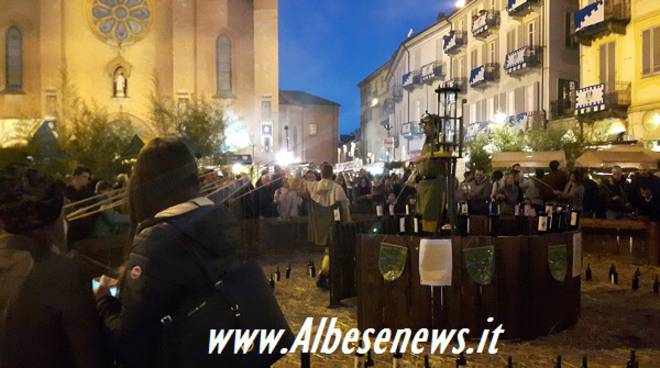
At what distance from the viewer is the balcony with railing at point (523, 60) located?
37.6 meters

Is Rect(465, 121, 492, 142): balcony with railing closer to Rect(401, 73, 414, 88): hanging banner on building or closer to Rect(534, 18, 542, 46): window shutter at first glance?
Rect(534, 18, 542, 46): window shutter

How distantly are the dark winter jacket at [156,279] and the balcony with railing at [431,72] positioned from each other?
52121 mm

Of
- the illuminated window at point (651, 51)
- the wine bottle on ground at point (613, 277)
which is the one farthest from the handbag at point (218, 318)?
the illuminated window at point (651, 51)

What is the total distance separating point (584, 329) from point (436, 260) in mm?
2458

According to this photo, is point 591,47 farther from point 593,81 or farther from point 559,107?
point 559,107

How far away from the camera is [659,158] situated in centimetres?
1814

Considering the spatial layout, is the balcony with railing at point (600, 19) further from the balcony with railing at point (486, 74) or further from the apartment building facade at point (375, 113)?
the apartment building facade at point (375, 113)

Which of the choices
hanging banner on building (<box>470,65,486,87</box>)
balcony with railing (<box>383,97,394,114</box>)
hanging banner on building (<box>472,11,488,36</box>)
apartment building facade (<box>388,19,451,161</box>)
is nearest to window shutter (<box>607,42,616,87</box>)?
hanging banner on building (<box>470,65,486,87</box>)

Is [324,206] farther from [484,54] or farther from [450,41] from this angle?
[450,41]

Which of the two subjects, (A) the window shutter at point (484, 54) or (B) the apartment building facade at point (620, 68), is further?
(A) the window shutter at point (484, 54)

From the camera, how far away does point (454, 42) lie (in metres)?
48.7

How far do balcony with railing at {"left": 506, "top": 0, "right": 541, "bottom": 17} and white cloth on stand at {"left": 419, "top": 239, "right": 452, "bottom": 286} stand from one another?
3413 centimetres

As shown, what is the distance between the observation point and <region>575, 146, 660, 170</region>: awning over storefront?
1802 cm

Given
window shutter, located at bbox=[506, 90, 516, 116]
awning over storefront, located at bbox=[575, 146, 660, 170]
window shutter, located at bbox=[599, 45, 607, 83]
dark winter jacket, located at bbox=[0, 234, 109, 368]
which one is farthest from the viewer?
window shutter, located at bbox=[506, 90, 516, 116]
